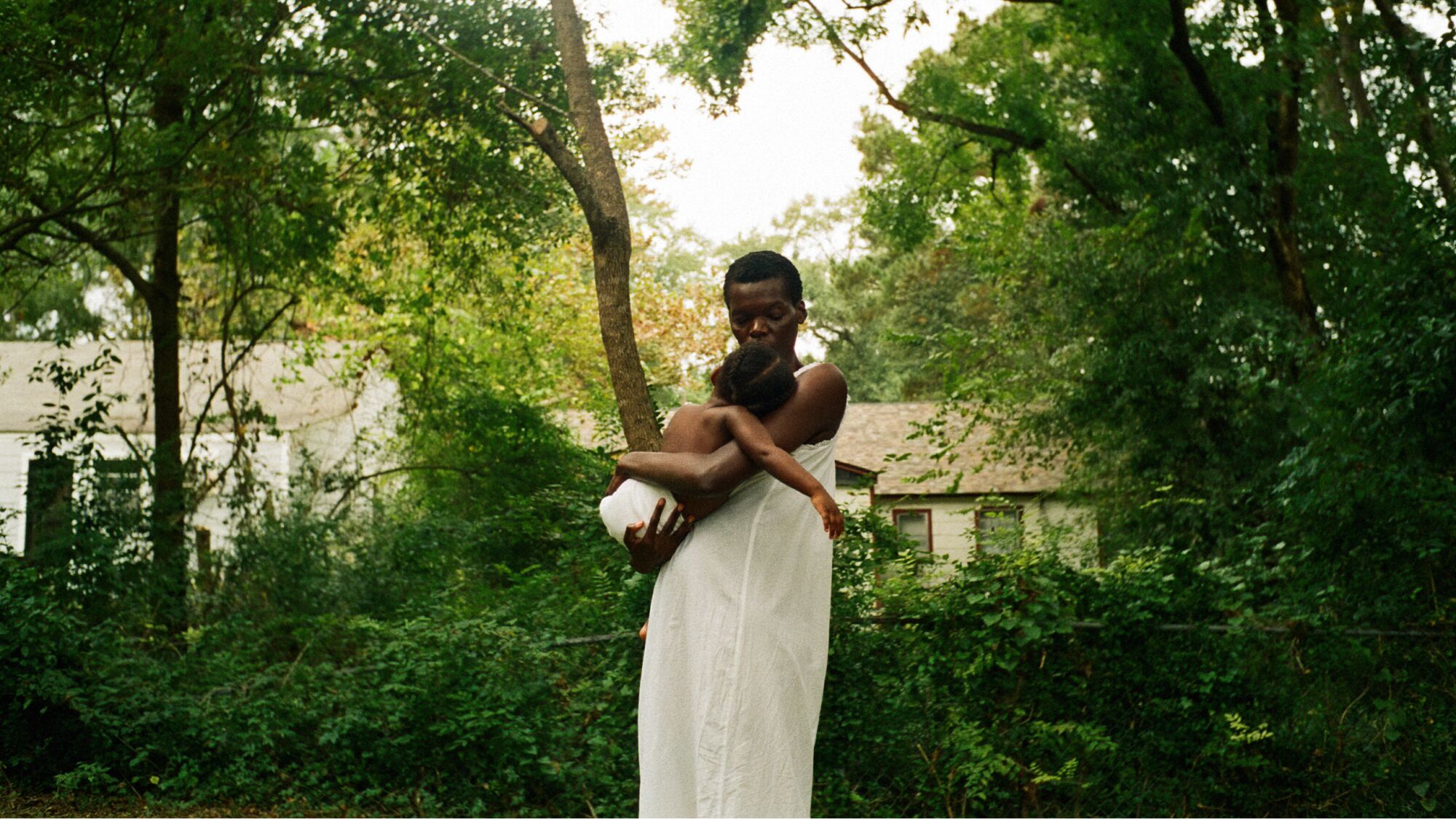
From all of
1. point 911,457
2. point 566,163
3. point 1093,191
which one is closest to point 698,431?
point 566,163

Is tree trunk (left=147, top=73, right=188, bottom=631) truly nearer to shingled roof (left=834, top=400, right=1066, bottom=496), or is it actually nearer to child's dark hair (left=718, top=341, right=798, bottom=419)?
child's dark hair (left=718, top=341, right=798, bottom=419)

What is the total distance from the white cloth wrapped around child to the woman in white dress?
0.10 ft

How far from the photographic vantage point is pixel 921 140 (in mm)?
17047

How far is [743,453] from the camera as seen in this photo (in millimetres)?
2664

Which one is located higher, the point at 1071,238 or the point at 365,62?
the point at 365,62

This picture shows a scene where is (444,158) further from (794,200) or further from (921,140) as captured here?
(794,200)

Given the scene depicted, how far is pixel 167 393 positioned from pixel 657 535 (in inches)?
434

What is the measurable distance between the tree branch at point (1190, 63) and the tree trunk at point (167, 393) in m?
9.26

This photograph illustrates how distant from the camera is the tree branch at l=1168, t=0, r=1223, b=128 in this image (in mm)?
11922

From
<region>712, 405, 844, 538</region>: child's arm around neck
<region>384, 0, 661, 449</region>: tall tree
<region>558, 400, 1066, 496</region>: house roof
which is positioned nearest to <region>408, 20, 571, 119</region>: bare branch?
<region>384, 0, 661, 449</region>: tall tree

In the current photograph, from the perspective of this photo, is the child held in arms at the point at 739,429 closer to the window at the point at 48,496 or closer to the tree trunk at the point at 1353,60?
the window at the point at 48,496

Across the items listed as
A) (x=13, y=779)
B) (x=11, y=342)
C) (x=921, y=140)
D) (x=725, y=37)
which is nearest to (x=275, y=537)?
(x=13, y=779)

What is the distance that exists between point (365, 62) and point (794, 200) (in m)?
32.1

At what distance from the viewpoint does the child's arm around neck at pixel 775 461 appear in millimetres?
2445
